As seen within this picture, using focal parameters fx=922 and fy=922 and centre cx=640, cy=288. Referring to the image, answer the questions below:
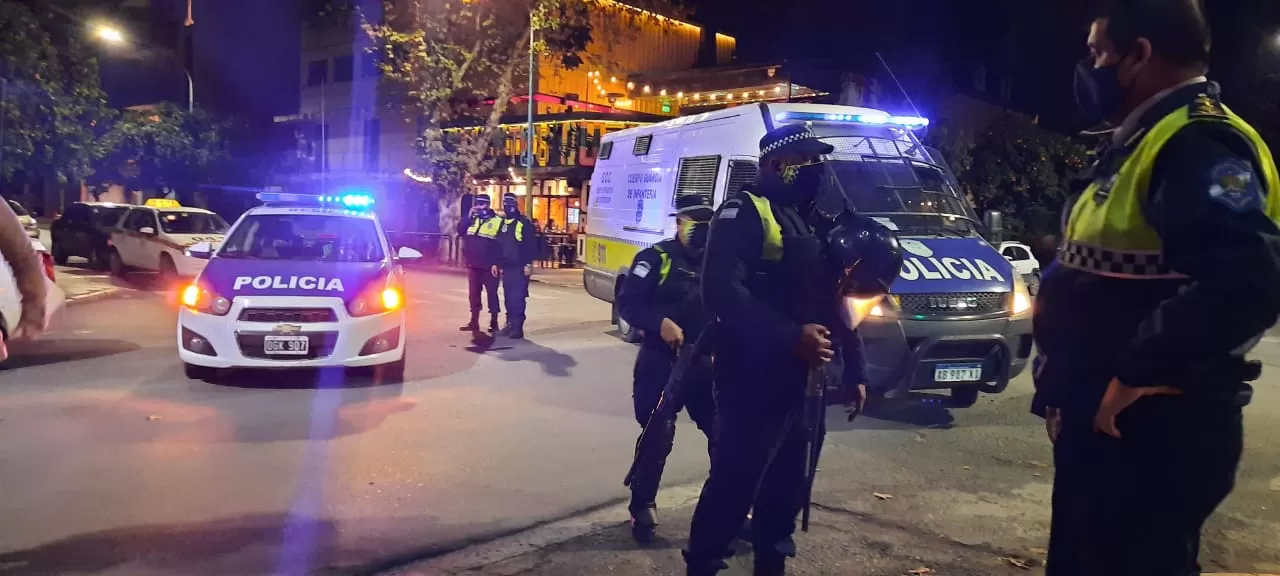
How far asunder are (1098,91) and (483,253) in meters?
8.99

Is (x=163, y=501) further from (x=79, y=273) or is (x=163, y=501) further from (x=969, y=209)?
(x=79, y=273)

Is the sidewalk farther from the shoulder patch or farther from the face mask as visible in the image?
the shoulder patch

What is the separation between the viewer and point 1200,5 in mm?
2314

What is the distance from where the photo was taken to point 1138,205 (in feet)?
7.22

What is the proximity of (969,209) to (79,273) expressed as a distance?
17348 mm

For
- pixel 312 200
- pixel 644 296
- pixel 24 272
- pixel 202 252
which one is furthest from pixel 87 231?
pixel 24 272

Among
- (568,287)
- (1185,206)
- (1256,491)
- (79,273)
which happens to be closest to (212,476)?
(1185,206)

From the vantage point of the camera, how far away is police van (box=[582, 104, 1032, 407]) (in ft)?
22.3

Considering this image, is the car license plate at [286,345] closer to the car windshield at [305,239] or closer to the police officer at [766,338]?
the car windshield at [305,239]

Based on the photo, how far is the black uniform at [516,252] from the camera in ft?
35.6

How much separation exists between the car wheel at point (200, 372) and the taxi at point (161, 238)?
8.29m

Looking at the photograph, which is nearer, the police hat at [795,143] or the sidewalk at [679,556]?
the police hat at [795,143]

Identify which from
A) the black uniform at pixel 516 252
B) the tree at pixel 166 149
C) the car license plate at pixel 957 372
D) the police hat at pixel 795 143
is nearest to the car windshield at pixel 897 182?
the car license plate at pixel 957 372

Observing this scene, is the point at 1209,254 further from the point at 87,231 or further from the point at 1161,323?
the point at 87,231
